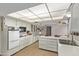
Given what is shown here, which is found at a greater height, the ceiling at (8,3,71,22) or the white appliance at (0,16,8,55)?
the ceiling at (8,3,71,22)

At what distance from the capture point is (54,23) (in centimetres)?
778

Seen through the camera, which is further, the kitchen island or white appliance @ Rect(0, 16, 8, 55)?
the kitchen island

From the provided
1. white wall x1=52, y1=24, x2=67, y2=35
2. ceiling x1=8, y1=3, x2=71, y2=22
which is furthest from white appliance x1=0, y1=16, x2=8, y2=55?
white wall x1=52, y1=24, x2=67, y2=35

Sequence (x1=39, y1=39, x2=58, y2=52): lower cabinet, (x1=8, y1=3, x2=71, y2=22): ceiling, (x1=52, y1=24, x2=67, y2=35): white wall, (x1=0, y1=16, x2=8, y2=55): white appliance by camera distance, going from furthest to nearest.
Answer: (x1=52, y1=24, x2=67, y2=35): white wall
(x1=39, y1=39, x2=58, y2=52): lower cabinet
(x1=0, y1=16, x2=8, y2=55): white appliance
(x1=8, y1=3, x2=71, y2=22): ceiling

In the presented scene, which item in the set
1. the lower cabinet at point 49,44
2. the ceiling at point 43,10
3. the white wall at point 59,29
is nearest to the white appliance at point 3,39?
the ceiling at point 43,10

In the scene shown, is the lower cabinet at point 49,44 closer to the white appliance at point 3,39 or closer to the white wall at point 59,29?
the white appliance at point 3,39

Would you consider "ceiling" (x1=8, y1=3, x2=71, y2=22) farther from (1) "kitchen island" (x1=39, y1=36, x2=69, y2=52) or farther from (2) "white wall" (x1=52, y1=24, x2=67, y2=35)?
(2) "white wall" (x1=52, y1=24, x2=67, y2=35)

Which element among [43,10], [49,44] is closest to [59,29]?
[49,44]

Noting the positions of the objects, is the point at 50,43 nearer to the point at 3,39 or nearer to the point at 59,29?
the point at 3,39

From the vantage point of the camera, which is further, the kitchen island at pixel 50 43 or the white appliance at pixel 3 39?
the kitchen island at pixel 50 43

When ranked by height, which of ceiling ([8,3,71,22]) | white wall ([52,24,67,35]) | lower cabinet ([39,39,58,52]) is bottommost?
lower cabinet ([39,39,58,52])

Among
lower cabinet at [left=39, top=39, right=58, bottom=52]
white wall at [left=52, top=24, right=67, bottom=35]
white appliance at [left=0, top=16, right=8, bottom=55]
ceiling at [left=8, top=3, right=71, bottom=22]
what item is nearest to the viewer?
ceiling at [left=8, top=3, right=71, bottom=22]

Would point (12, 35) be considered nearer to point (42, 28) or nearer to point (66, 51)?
point (66, 51)

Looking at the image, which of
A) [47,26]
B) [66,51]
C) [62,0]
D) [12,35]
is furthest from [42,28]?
[62,0]
